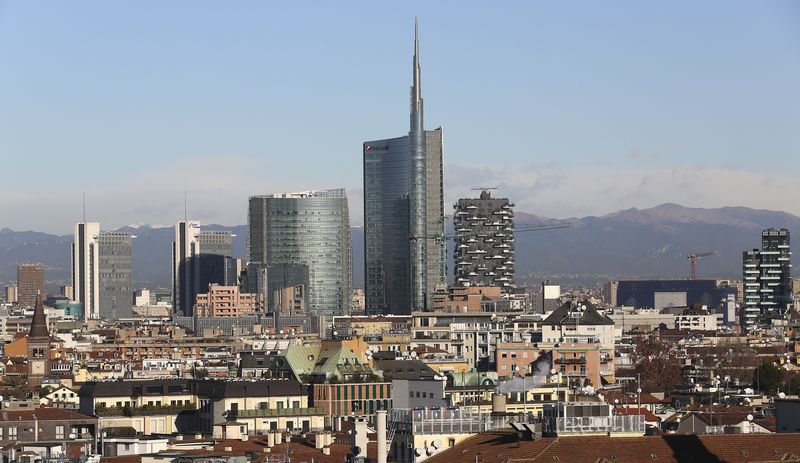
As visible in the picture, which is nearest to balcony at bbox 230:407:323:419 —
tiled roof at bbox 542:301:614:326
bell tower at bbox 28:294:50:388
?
bell tower at bbox 28:294:50:388

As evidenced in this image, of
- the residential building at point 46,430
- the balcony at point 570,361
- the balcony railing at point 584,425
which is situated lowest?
the residential building at point 46,430

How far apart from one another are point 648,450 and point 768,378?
86.9 m

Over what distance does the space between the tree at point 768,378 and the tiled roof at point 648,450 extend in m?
73.6

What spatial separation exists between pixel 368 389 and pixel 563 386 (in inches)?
318

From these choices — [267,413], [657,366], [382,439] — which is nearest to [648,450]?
[382,439]

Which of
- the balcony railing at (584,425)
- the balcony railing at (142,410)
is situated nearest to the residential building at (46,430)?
the balcony railing at (142,410)

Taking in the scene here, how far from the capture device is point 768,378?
13575 cm

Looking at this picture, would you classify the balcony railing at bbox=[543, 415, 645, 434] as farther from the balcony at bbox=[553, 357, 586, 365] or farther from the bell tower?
the bell tower

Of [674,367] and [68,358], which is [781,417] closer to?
[674,367]

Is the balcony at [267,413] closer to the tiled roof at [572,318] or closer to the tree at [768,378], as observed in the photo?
the tree at [768,378]

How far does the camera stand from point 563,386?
110375mm

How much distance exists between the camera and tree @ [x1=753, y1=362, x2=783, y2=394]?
131 metres

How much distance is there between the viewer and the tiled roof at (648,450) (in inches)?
1948

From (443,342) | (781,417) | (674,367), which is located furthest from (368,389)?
(443,342)
